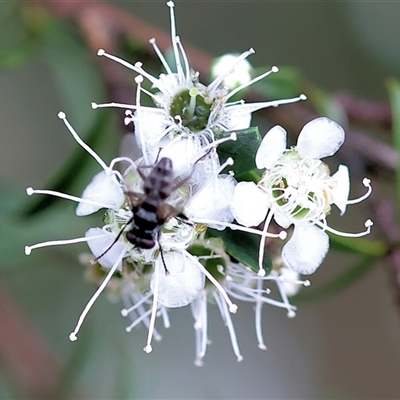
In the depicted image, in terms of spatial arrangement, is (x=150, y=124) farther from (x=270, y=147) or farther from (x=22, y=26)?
(x=22, y=26)

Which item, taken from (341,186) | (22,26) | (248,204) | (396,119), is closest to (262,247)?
(248,204)

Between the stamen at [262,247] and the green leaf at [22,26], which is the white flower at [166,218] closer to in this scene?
the stamen at [262,247]

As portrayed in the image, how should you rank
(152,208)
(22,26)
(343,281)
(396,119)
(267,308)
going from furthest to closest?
1. (267,308)
2. (22,26)
3. (343,281)
4. (396,119)
5. (152,208)

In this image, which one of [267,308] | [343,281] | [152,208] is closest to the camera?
[152,208]

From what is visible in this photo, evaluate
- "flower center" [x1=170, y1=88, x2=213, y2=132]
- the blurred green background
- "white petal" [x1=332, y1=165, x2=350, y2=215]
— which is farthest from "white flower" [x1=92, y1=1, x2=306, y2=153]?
the blurred green background

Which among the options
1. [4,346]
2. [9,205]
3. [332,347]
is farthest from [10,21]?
[332,347]

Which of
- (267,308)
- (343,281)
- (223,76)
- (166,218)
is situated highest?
(223,76)

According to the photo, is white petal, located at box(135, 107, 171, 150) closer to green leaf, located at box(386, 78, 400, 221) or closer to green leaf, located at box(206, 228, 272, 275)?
green leaf, located at box(206, 228, 272, 275)

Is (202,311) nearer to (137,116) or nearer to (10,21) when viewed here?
(137,116)

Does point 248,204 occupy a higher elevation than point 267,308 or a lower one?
higher
